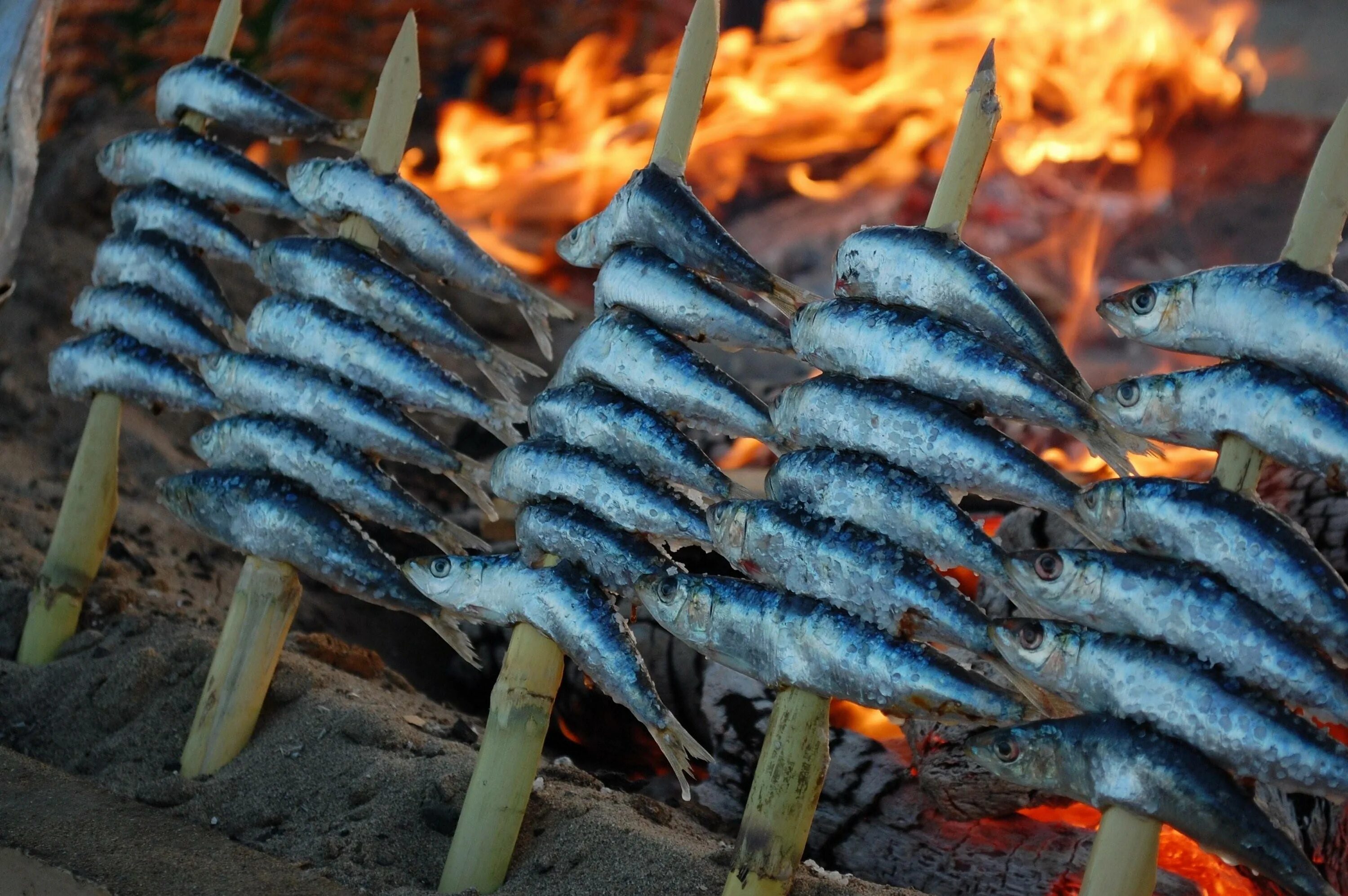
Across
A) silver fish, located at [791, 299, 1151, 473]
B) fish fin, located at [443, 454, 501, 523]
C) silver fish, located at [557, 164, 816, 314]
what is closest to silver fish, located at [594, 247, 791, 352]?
silver fish, located at [557, 164, 816, 314]

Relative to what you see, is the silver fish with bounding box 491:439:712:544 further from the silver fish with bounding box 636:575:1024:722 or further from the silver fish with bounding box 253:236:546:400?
the silver fish with bounding box 253:236:546:400

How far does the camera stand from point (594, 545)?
2.39m

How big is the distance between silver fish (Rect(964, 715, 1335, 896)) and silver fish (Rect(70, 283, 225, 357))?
2191mm

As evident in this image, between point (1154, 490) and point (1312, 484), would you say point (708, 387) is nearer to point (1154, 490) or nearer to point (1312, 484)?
point (1154, 490)

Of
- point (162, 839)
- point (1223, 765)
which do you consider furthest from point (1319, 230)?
point (162, 839)

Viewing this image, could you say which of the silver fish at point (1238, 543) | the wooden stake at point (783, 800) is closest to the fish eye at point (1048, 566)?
the silver fish at point (1238, 543)

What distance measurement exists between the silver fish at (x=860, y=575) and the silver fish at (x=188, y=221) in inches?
66.7

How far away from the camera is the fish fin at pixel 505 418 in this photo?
2672mm

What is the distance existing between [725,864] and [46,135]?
6.87 meters

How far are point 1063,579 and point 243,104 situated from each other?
2.35 metres

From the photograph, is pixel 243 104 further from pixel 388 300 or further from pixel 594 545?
pixel 594 545

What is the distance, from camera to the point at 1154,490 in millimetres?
1924

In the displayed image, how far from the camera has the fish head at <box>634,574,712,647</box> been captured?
220cm

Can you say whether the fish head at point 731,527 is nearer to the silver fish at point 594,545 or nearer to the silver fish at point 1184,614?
the silver fish at point 594,545
